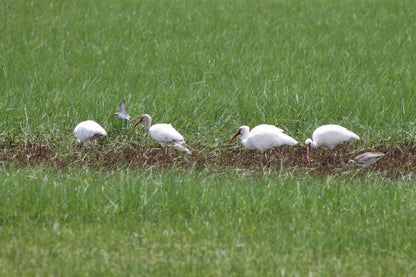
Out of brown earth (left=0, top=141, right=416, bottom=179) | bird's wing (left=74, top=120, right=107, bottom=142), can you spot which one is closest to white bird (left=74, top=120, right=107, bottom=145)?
bird's wing (left=74, top=120, right=107, bottom=142)

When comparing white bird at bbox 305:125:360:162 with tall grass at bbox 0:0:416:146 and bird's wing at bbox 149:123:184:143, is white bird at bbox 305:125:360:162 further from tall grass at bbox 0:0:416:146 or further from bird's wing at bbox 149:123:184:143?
bird's wing at bbox 149:123:184:143

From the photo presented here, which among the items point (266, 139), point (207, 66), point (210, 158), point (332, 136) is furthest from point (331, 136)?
point (207, 66)

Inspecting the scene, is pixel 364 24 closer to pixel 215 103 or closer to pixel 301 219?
pixel 215 103

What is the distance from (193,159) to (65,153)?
1.31 meters

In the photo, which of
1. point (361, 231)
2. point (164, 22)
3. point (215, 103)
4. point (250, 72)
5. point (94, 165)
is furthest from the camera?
point (164, 22)

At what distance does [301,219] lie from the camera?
5266 millimetres

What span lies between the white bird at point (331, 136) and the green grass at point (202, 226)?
69cm

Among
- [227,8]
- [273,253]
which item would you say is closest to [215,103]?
[273,253]

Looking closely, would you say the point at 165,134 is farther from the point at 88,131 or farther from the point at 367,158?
the point at 367,158

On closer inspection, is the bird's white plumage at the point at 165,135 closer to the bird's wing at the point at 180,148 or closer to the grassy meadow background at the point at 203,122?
the bird's wing at the point at 180,148

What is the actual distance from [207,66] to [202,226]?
197 inches

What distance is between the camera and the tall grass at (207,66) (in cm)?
780

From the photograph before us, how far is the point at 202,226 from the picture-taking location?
5.13 m

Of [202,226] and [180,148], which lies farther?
[180,148]
